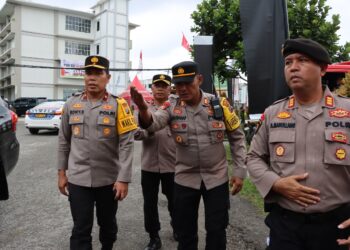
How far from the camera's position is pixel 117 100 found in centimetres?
339

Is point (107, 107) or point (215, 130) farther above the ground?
point (107, 107)

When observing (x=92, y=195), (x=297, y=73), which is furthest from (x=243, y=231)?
(x=297, y=73)

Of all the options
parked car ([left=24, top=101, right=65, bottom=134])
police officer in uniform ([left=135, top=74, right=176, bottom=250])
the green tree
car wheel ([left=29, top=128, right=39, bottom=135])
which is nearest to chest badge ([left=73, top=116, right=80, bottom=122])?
police officer in uniform ([left=135, top=74, right=176, bottom=250])

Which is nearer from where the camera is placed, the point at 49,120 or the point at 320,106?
the point at 320,106

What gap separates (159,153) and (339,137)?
7.66 feet

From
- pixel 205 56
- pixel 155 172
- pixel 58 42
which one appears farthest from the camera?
pixel 58 42

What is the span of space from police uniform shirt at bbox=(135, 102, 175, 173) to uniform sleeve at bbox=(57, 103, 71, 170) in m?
0.91

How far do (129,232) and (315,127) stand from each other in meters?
3.00

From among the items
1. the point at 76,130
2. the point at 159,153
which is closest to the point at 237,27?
the point at 159,153

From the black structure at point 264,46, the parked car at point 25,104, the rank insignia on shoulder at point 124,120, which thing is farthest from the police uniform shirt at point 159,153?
the parked car at point 25,104

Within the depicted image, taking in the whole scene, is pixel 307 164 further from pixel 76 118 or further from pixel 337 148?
pixel 76 118

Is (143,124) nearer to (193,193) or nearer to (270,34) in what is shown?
(193,193)

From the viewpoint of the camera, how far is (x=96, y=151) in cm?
323

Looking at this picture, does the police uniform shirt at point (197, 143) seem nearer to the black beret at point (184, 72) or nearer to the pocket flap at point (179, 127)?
the pocket flap at point (179, 127)
